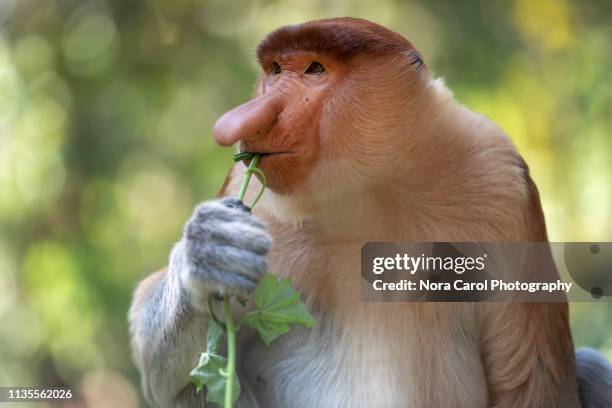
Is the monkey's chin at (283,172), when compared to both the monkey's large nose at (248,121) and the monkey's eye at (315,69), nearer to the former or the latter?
→ the monkey's large nose at (248,121)

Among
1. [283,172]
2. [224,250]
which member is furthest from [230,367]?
[283,172]

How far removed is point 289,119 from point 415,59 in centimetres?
40

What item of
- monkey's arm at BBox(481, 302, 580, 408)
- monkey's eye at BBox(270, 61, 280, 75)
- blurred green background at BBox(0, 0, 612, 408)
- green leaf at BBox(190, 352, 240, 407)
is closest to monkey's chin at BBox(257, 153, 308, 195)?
monkey's eye at BBox(270, 61, 280, 75)

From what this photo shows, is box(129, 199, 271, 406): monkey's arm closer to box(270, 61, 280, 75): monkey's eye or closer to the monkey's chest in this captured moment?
the monkey's chest

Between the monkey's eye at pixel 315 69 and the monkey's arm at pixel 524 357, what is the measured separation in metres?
0.69

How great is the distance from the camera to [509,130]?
8.77 ft

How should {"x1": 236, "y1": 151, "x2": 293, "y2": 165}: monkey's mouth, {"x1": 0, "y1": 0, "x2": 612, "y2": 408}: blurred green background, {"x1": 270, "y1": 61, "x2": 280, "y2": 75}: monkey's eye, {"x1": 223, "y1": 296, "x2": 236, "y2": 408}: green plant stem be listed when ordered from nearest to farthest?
{"x1": 223, "y1": 296, "x2": 236, "y2": 408}: green plant stem, {"x1": 236, "y1": 151, "x2": 293, "y2": 165}: monkey's mouth, {"x1": 270, "y1": 61, "x2": 280, "y2": 75}: monkey's eye, {"x1": 0, "y1": 0, "x2": 612, "y2": 408}: blurred green background

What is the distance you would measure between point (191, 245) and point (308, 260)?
42cm

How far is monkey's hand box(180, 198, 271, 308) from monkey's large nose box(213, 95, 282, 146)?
151mm

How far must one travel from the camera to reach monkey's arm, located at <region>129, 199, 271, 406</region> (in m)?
1.61

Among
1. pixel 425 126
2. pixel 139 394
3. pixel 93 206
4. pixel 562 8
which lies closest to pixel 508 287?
pixel 425 126

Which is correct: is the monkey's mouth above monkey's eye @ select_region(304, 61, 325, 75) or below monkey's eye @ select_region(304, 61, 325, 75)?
below
